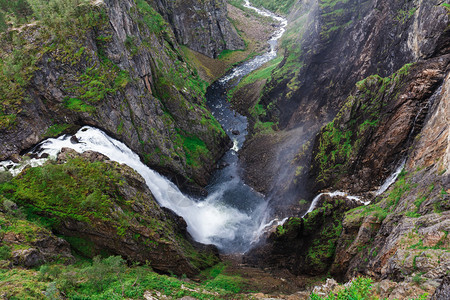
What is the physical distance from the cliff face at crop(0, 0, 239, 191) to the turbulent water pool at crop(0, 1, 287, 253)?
2.19 m

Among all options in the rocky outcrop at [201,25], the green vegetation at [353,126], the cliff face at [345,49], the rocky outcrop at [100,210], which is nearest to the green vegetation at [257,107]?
the cliff face at [345,49]

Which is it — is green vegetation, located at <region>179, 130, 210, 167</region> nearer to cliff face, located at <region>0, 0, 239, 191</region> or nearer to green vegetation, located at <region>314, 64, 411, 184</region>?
cliff face, located at <region>0, 0, 239, 191</region>

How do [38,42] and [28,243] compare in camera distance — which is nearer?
[28,243]

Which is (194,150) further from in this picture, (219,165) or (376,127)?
(376,127)

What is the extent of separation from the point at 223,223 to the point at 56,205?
78.9 feet

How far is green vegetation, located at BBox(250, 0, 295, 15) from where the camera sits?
129875 millimetres

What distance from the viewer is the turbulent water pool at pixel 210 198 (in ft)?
106

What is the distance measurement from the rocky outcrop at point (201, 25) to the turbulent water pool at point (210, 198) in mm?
52216

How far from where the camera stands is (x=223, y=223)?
4109cm

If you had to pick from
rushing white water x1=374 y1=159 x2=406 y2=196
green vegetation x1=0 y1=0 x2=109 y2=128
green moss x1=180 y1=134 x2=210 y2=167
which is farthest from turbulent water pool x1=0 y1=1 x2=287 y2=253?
rushing white water x1=374 y1=159 x2=406 y2=196

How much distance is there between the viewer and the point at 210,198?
4531cm

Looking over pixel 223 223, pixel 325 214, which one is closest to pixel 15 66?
pixel 223 223

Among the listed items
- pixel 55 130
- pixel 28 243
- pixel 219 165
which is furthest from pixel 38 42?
pixel 219 165

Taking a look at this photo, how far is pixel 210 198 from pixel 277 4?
128 m
